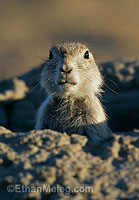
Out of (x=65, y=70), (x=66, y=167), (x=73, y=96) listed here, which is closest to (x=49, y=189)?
(x=66, y=167)

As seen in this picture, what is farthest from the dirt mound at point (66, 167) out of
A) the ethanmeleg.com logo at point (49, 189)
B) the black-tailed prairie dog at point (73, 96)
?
the black-tailed prairie dog at point (73, 96)

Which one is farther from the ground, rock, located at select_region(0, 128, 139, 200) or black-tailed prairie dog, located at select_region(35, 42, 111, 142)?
black-tailed prairie dog, located at select_region(35, 42, 111, 142)

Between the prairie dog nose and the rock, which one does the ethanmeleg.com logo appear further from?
the prairie dog nose

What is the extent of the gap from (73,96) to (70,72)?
58 centimetres

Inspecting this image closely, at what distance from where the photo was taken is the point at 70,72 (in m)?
5.74

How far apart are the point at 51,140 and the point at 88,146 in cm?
38

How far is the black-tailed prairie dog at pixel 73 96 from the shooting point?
5.96 meters

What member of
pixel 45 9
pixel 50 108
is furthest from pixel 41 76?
pixel 45 9

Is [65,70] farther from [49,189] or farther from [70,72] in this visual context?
[49,189]

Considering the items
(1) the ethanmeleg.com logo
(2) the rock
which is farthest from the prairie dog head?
(1) the ethanmeleg.com logo

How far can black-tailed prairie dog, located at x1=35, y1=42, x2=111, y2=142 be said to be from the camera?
5.96m

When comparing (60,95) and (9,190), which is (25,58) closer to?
(60,95)

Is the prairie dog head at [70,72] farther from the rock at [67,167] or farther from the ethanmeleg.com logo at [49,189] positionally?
the ethanmeleg.com logo at [49,189]

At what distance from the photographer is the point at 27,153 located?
14.6ft
